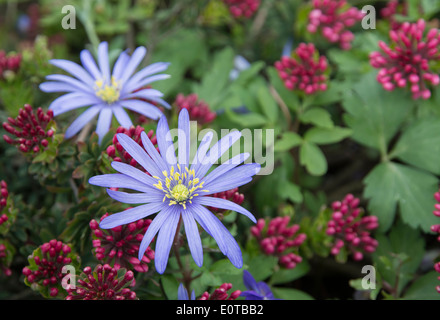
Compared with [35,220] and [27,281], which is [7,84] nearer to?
[35,220]

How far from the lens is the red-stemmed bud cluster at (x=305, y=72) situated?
2.63 metres

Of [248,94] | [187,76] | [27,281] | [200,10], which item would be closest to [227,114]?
[248,94]

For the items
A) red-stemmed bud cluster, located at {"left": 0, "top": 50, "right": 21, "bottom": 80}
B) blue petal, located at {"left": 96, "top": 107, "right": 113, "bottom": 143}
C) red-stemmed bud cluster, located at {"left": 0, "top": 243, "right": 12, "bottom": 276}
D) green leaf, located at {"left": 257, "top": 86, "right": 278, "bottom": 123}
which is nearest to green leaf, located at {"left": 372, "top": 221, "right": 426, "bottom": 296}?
green leaf, located at {"left": 257, "top": 86, "right": 278, "bottom": 123}

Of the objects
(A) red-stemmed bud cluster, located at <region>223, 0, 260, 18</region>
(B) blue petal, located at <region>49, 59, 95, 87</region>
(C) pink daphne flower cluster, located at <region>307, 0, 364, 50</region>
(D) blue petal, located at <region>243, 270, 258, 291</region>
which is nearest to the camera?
(D) blue petal, located at <region>243, 270, 258, 291</region>

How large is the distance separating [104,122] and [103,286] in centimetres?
80

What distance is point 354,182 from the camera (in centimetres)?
308

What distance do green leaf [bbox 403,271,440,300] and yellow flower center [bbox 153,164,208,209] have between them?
4.51 ft

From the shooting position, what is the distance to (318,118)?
262 cm

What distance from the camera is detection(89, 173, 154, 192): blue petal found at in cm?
156

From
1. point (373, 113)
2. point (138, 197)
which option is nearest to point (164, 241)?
point (138, 197)

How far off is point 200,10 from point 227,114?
0.99m

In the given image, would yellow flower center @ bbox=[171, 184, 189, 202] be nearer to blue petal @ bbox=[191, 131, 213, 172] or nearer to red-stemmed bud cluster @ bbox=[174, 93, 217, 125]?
blue petal @ bbox=[191, 131, 213, 172]

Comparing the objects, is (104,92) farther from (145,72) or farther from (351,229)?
(351,229)

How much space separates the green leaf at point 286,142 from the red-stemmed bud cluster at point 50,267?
4.36ft
